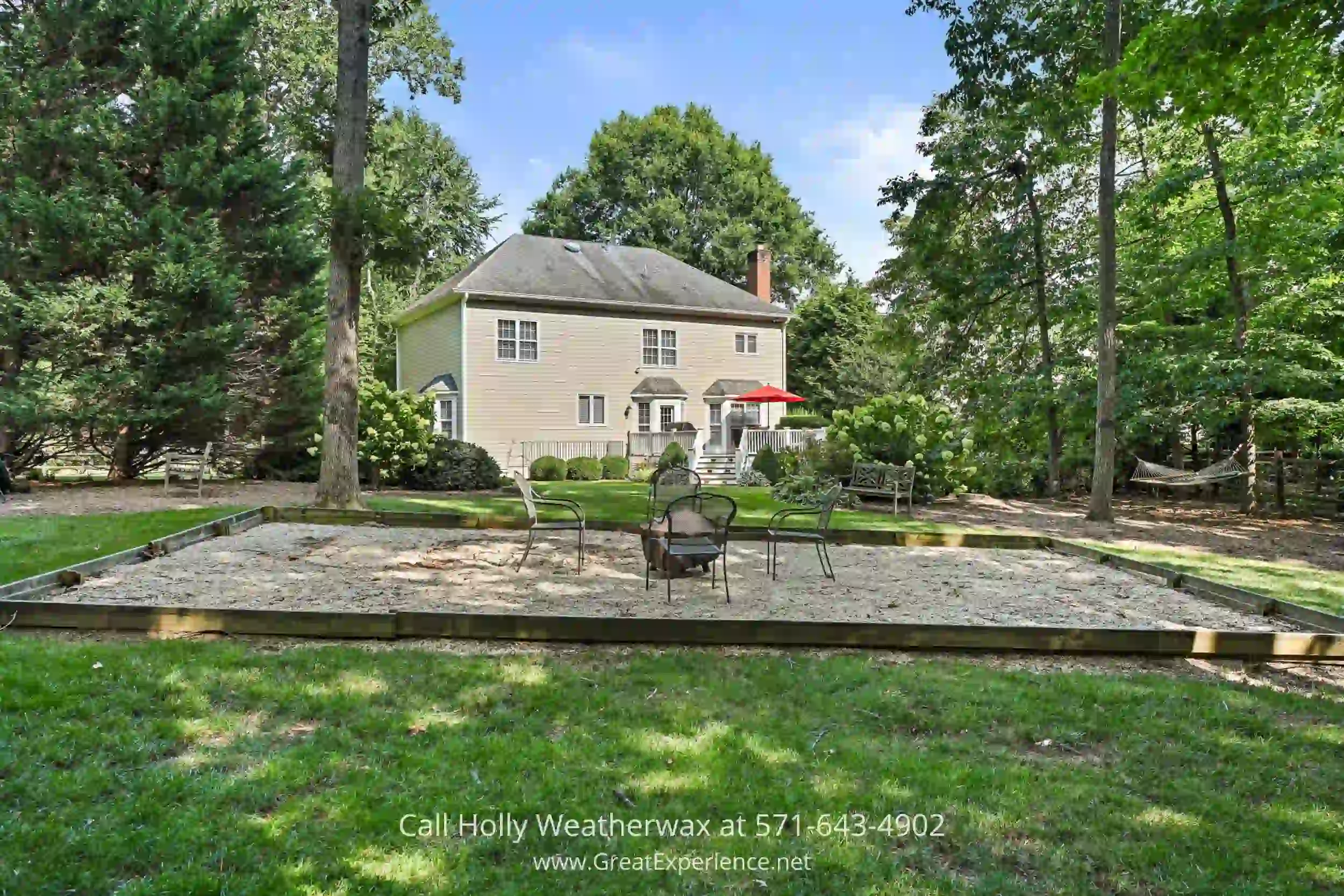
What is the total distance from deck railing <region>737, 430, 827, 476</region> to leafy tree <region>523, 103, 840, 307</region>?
2029cm

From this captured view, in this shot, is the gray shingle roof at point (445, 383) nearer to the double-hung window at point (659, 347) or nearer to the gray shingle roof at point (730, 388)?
the double-hung window at point (659, 347)

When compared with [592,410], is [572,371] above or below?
above

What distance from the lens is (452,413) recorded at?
2395 centimetres

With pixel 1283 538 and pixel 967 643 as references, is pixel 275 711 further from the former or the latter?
pixel 1283 538

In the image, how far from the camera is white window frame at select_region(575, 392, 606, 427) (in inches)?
998

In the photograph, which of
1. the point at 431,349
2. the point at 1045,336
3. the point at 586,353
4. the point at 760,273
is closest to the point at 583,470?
the point at 586,353

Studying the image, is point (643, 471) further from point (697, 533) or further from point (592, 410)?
point (697, 533)

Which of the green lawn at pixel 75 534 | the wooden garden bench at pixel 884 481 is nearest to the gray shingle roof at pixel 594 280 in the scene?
the wooden garden bench at pixel 884 481

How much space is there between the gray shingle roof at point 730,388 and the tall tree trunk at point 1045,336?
37.1 ft

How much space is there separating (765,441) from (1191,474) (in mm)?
11684

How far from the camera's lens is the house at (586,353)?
2381 cm

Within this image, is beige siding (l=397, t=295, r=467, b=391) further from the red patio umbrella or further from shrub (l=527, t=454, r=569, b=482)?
the red patio umbrella

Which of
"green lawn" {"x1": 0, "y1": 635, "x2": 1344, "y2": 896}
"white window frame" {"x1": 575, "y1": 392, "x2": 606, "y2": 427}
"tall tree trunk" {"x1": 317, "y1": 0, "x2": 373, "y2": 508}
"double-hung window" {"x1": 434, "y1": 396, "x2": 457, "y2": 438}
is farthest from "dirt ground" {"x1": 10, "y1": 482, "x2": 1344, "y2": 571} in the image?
"white window frame" {"x1": 575, "y1": 392, "x2": 606, "y2": 427}

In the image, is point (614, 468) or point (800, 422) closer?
point (614, 468)
